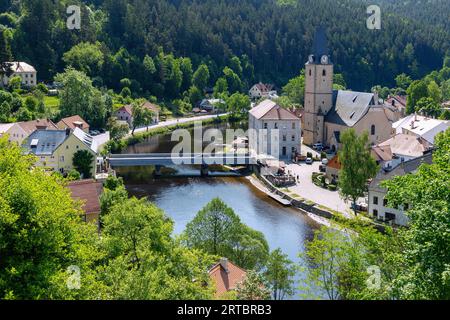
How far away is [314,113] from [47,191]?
47251 mm

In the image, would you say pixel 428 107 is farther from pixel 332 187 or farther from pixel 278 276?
pixel 278 276

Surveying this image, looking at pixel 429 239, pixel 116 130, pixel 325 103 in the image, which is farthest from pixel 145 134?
pixel 429 239

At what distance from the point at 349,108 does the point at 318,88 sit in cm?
398

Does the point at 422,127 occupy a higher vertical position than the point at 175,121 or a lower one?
higher

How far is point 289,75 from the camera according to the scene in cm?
12431

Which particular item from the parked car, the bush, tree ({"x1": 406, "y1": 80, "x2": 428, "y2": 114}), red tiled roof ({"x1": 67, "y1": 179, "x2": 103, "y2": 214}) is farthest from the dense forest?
red tiled roof ({"x1": 67, "y1": 179, "x2": 103, "y2": 214})

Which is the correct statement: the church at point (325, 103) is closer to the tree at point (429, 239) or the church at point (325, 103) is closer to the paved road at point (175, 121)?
the paved road at point (175, 121)

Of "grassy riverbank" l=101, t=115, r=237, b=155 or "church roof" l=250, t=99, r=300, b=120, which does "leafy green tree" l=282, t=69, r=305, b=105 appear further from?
"church roof" l=250, t=99, r=300, b=120

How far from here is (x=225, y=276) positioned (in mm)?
21875

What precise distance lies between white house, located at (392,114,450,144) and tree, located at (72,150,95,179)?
91.1ft

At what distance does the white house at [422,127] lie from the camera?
169 ft

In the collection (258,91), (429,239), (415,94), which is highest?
(429,239)

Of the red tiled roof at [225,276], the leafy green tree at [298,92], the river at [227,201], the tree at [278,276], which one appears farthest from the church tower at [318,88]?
the red tiled roof at [225,276]
